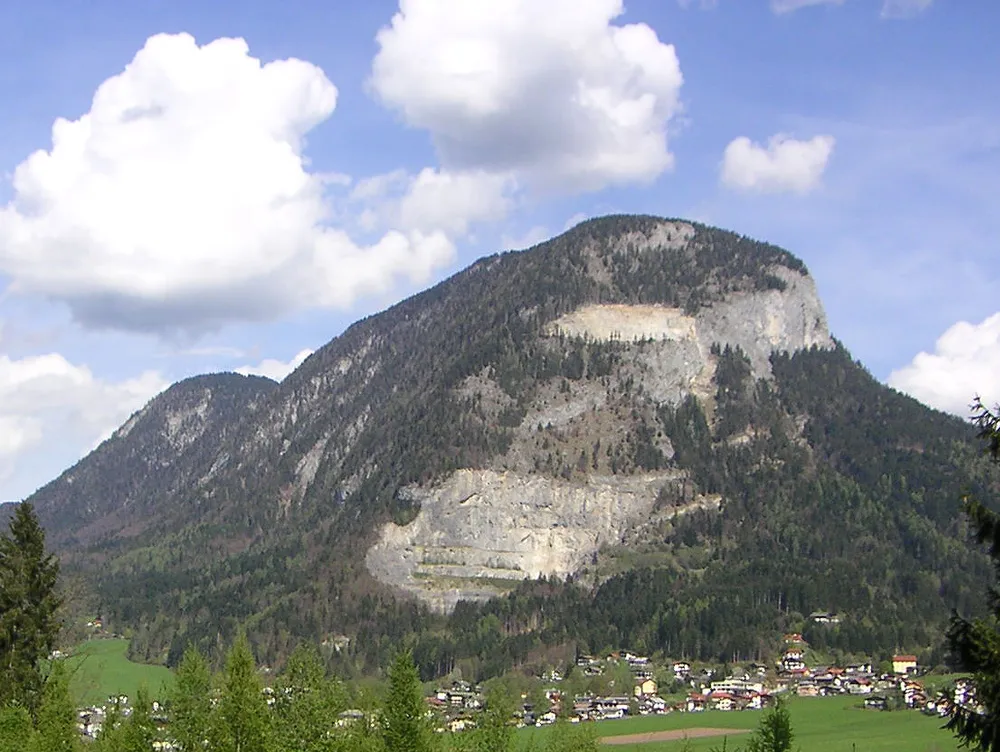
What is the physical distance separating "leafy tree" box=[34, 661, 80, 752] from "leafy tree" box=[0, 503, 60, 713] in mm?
839

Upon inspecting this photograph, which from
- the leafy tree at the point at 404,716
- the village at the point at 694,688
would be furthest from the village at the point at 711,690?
the leafy tree at the point at 404,716

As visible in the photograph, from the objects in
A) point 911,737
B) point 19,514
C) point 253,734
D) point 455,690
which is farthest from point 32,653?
point 455,690

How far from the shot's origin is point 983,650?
73.4ft

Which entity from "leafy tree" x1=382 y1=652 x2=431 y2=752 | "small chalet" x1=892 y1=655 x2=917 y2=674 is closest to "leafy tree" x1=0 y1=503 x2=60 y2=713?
"leafy tree" x1=382 y1=652 x2=431 y2=752

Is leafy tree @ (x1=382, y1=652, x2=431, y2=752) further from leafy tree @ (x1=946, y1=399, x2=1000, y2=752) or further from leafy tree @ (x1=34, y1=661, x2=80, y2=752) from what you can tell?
leafy tree @ (x1=946, y1=399, x2=1000, y2=752)

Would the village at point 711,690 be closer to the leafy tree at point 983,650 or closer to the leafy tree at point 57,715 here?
the leafy tree at point 57,715

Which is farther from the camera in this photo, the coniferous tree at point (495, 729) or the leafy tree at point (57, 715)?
the coniferous tree at point (495, 729)

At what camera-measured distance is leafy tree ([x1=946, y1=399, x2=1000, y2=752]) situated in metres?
22.3

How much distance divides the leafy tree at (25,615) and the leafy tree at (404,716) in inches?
669

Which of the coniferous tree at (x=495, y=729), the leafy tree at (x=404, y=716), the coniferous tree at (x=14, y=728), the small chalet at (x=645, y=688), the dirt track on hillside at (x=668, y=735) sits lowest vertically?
the small chalet at (x=645, y=688)

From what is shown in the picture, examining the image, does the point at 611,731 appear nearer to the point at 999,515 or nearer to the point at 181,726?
the point at 181,726

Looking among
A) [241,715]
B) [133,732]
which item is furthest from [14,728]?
[241,715]

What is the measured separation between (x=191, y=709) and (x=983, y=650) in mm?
38609

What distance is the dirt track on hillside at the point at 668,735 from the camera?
12816 centimetres
